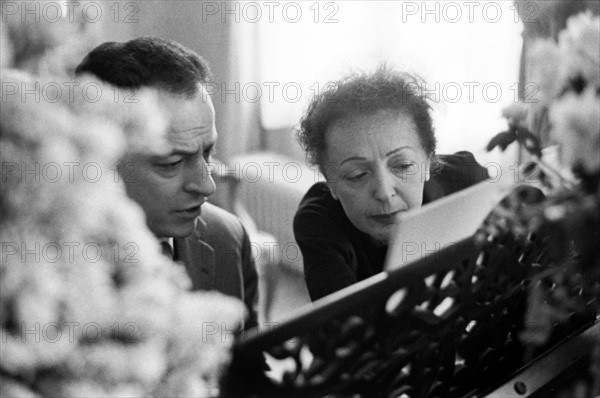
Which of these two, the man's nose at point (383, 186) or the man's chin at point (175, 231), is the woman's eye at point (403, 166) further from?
the man's chin at point (175, 231)

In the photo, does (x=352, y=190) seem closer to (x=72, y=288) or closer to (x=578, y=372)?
(x=578, y=372)

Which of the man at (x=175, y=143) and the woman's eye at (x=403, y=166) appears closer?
the man at (x=175, y=143)

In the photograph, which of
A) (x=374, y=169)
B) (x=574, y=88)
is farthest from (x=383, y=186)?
(x=574, y=88)

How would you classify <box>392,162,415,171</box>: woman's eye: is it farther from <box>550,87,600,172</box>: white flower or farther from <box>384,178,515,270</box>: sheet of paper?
<box>550,87,600,172</box>: white flower

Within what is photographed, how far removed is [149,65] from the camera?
0.59 m

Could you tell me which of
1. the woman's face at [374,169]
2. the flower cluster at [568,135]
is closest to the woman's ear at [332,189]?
the woman's face at [374,169]

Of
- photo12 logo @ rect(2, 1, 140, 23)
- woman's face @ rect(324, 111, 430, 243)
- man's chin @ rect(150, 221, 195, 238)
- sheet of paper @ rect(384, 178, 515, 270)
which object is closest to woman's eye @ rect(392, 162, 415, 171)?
woman's face @ rect(324, 111, 430, 243)

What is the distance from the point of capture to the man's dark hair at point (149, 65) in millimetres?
551

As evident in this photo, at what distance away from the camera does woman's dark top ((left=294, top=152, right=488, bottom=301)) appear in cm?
72

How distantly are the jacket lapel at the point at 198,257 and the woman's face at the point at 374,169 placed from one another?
150 mm

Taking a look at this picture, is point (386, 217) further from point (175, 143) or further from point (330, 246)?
point (175, 143)

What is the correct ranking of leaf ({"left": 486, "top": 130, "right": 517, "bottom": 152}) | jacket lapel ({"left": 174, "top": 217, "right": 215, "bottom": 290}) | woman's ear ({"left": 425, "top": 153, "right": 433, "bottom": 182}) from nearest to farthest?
leaf ({"left": 486, "top": 130, "right": 517, "bottom": 152}), jacket lapel ({"left": 174, "top": 217, "right": 215, "bottom": 290}), woman's ear ({"left": 425, "top": 153, "right": 433, "bottom": 182})

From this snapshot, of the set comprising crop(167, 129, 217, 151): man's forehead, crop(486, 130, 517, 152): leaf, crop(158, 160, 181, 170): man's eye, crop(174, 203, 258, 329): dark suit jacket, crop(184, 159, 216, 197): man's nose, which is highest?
crop(486, 130, 517, 152): leaf

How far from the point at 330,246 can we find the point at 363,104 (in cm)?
15
